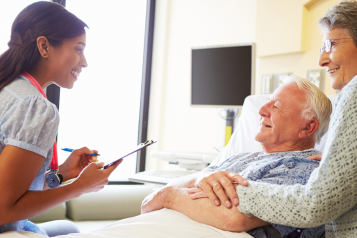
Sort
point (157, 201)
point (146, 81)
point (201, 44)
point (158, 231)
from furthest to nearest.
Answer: point (146, 81) → point (201, 44) → point (157, 201) → point (158, 231)

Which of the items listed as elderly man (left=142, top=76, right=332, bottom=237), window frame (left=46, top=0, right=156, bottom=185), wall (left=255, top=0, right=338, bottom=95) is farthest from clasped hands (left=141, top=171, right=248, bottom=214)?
window frame (left=46, top=0, right=156, bottom=185)

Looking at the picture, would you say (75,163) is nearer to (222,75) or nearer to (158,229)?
(158,229)

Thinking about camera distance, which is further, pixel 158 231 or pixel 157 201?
pixel 157 201

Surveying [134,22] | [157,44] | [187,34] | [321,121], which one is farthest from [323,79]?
[134,22]

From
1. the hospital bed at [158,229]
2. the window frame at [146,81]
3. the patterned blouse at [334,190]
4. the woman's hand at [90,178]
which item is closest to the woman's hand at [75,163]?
the woman's hand at [90,178]

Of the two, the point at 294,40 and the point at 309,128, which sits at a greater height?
the point at 294,40

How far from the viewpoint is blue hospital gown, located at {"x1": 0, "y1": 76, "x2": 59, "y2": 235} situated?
0.86 meters

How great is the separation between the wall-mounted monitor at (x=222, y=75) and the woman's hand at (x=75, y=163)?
125 centimetres

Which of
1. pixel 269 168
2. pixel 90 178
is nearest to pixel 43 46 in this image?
pixel 90 178

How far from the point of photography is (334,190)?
659 millimetres

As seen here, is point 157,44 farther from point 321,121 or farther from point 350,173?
point 350,173

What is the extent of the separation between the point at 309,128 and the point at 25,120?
107 cm

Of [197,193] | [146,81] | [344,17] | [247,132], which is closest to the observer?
[197,193]

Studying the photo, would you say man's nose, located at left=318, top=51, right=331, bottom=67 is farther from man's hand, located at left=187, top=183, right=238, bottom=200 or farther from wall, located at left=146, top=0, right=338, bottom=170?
wall, located at left=146, top=0, right=338, bottom=170
